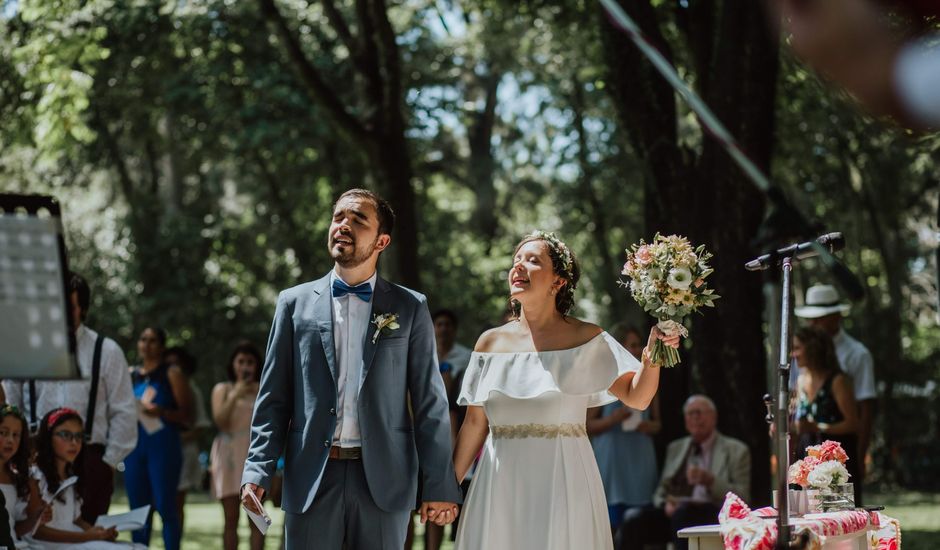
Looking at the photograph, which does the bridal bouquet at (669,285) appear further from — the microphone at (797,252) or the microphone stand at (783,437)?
the microphone stand at (783,437)

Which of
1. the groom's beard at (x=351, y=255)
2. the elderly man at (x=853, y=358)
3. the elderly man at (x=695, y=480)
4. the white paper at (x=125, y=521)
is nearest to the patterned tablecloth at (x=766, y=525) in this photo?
the groom's beard at (x=351, y=255)

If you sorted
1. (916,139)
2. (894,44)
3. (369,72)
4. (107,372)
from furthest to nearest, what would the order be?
(369,72) < (107,372) < (916,139) < (894,44)

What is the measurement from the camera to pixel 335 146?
2369cm

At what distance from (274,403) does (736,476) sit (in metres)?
5.32

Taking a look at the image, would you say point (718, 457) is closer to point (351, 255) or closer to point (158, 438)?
point (158, 438)

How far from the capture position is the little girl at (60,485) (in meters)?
8.15

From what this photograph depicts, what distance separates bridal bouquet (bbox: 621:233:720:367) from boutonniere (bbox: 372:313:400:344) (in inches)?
42.9

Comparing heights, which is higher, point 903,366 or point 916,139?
point 916,139

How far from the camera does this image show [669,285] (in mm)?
5824

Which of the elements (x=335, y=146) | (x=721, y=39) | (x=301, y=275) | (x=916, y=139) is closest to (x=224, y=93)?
(x=335, y=146)

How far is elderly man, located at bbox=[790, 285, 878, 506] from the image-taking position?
421 inches

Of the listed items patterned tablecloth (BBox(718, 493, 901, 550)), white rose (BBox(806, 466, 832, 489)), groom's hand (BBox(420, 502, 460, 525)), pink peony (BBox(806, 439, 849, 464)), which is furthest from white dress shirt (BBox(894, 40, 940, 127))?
pink peony (BBox(806, 439, 849, 464))

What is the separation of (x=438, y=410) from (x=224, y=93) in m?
16.3

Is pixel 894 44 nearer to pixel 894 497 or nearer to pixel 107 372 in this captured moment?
pixel 107 372
